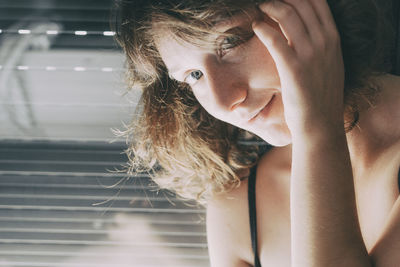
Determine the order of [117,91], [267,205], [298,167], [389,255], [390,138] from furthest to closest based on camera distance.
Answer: [117,91] < [267,205] < [390,138] < [298,167] < [389,255]

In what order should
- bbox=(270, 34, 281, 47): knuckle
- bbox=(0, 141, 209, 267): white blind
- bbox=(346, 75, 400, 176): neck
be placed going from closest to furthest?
bbox=(270, 34, 281, 47): knuckle → bbox=(346, 75, 400, 176): neck → bbox=(0, 141, 209, 267): white blind

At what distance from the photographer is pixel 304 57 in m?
0.92

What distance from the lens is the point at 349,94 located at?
3.72 ft

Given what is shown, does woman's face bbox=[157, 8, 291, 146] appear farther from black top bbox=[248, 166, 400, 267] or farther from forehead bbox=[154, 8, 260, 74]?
black top bbox=[248, 166, 400, 267]

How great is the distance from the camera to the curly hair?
3.16ft

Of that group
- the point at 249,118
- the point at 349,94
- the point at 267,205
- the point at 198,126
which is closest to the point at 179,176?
the point at 198,126

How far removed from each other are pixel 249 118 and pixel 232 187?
45cm

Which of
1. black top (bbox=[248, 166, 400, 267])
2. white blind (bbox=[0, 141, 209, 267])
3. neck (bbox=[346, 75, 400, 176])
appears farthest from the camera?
white blind (bbox=[0, 141, 209, 267])

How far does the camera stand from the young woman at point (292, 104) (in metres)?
0.92

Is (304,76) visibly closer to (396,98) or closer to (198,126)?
(396,98)

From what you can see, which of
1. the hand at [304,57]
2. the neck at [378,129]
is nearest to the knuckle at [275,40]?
the hand at [304,57]

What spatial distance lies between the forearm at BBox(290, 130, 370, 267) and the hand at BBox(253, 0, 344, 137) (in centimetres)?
5

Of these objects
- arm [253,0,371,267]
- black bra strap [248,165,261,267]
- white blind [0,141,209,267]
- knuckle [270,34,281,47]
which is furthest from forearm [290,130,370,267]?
white blind [0,141,209,267]

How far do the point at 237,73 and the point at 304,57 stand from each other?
0.18 meters
